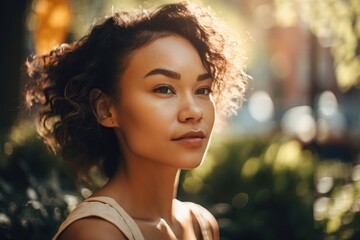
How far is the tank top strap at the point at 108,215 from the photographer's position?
257 cm

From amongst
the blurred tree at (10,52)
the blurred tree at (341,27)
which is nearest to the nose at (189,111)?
the blurred tree at (341,27)

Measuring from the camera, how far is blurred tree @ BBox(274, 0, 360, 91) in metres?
6.90

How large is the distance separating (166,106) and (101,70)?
0.39m

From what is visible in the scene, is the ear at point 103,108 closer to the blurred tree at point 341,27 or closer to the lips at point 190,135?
the lips at point 190,135

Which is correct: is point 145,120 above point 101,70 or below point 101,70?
below

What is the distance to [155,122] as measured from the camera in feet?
8.75

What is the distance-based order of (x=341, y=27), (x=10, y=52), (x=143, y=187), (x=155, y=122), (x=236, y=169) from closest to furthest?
(x=155, y=122) → (x=143, y=187) → (x=236, y=169) → (x=341, y=27) → (x=10, y=52)

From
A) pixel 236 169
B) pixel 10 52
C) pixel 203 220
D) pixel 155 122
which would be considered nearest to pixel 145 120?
pixel 155 122

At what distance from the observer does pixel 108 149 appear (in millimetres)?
3090

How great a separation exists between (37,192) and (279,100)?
25.4 metres

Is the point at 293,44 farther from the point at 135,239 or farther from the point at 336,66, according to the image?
the point at 135,239

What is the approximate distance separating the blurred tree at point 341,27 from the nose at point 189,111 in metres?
4.44

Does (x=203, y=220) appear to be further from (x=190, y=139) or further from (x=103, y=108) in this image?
(x=103, y=108)

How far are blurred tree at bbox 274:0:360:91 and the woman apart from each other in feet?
13.1
